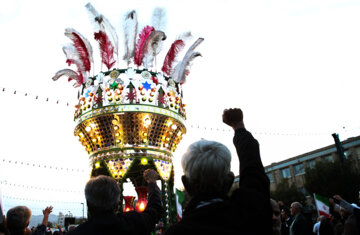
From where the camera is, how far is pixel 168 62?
12.4 m

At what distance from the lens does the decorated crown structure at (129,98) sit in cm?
1092

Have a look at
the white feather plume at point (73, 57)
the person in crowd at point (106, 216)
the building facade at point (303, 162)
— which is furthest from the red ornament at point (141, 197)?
the building facade at point (303, 162)

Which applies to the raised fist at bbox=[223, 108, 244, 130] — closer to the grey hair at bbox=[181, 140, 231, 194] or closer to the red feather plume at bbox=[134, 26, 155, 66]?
the grey hair at bbox=[181, 140, 231, 194]

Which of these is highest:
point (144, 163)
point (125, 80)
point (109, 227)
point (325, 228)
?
point (125, 80)

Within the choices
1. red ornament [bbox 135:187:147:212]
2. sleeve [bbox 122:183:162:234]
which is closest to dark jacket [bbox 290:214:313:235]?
sleeve [bbox 122:183:162:234]

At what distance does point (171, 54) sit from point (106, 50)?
2543mm

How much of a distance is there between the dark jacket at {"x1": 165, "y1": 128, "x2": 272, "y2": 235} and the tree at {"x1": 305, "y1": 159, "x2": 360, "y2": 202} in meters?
28.1

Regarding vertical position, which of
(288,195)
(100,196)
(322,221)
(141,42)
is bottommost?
(322,221)

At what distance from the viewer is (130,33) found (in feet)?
39.8

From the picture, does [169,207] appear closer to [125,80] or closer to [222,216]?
[125,80]

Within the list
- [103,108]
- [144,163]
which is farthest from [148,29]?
[144,163]

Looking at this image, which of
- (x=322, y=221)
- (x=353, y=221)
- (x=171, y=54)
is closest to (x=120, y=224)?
(x=353, y=221)

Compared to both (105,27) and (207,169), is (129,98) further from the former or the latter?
(207,169)

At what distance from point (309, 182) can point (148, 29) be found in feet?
80.7
